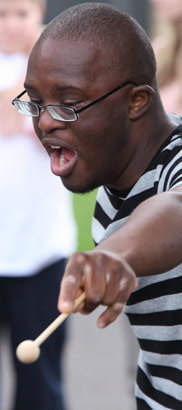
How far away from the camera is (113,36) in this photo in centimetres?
239

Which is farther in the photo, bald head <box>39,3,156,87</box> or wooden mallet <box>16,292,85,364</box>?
bald head <box>39,3,156,87</box>

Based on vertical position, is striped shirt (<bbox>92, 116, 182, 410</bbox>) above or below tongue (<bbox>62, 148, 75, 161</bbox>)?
below

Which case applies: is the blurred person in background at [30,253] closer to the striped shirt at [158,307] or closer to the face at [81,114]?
the striped shirt at [158,307]

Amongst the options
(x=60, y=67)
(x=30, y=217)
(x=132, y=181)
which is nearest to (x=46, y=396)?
(x=30, y=217)

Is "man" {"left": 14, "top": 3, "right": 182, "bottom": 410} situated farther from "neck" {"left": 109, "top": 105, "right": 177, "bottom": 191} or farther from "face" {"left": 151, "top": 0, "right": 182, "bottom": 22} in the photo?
"face" {"left": 151, "top": 0, "right": 182, "bottom": 22}

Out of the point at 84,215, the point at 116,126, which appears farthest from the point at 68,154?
the point at 84,215

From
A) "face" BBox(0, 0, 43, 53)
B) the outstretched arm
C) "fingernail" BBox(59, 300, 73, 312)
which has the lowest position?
"face" BBox(0, 0, 43, 53)

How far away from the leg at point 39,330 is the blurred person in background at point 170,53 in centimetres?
94

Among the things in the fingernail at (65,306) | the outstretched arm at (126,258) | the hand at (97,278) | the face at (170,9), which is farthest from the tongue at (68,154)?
the face at (170,9)

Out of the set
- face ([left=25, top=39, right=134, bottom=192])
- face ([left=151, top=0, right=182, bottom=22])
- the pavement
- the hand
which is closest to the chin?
face ([left=25, top=39, right=134, bottom=192])

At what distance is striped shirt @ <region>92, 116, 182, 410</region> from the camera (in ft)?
7.97

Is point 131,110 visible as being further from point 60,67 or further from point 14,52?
point 14,52

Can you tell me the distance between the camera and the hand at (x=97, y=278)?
178 centimetres

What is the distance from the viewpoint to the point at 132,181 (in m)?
2.54
